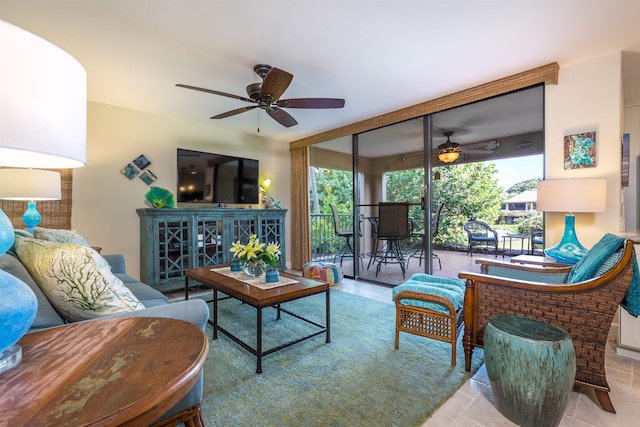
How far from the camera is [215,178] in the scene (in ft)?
13.3

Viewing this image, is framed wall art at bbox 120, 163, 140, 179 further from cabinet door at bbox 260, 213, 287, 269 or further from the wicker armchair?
the wicker armchair

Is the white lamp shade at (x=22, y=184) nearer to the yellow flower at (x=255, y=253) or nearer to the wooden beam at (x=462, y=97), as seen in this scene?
the yellow flower at (x=255, y=253)

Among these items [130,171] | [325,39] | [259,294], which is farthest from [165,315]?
[130,171]

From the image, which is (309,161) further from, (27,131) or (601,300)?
(27,131)

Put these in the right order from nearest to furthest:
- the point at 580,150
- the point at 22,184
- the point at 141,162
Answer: the point at 22,184 < the point at 580,150 < the point at 141,162

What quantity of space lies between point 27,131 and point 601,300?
7.24 feet

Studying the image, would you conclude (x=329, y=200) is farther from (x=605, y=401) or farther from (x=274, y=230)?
(x=605, y=401)

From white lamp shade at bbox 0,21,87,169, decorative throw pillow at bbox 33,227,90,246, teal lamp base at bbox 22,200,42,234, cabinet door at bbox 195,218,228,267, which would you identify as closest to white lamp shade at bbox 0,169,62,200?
teal lamp base at bbox 22,200,42,234

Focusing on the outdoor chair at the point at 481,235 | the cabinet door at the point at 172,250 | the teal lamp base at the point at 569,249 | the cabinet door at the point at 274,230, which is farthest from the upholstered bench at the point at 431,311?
the outdoor chair at the point at 481,235

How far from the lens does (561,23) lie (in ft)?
6.49

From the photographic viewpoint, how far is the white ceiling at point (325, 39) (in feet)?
5.95

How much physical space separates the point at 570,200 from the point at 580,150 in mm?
655

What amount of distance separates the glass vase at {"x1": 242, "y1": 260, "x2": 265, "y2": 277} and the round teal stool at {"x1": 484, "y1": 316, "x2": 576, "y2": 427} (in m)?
1.64

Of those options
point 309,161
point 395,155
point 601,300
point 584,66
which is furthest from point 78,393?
point 309,161
